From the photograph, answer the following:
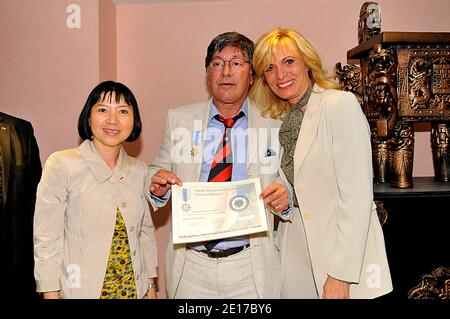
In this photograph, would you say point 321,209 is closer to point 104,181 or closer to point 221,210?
point 221,210

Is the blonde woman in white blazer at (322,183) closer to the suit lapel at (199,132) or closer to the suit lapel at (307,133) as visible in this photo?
the suit lapel at (307,133)

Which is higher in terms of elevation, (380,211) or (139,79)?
(139,79)

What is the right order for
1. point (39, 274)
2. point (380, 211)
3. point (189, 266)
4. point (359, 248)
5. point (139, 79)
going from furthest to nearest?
point (139, 79) < point (380, 211) < point (189, 266) < point (39, 274) < point (359, 248)

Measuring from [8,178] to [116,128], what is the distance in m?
0.59

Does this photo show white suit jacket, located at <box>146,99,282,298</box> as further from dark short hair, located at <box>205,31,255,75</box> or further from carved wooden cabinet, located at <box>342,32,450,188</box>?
carved wooden cabinet, located at <box>342,32,450,188</box>

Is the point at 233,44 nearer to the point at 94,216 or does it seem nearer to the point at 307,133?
the point at 307,133

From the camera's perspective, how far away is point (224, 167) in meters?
1.75

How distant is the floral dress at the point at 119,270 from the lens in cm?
164

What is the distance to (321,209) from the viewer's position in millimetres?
1570

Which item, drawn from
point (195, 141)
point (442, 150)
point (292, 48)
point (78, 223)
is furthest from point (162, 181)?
point (442, 150)

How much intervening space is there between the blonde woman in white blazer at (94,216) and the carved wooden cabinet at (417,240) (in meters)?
1.05

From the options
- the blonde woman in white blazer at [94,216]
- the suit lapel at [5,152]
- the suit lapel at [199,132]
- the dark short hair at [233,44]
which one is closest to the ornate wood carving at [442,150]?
the dark short hair at [233,44]
